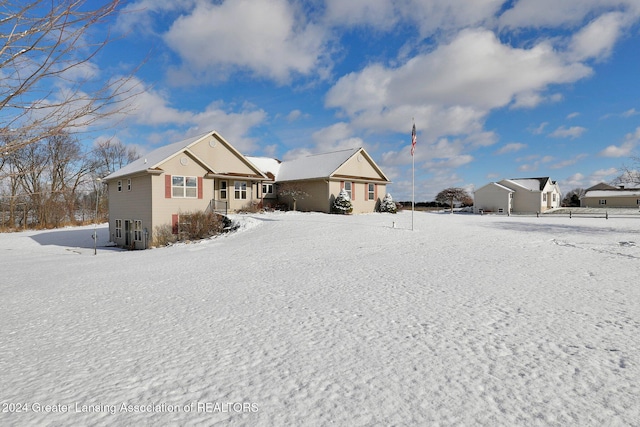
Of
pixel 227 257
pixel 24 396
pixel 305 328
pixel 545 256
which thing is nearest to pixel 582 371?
pixel 305 328

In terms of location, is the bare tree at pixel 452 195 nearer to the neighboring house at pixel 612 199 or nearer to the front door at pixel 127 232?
the neighboring house at pixel 612 199

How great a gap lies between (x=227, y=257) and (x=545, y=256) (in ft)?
38.9

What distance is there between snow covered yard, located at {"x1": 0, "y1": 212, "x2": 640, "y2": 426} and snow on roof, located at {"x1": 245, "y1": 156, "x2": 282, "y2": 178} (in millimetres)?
26491

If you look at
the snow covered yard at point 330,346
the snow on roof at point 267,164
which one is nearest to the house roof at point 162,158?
the snow on roof at point 267,164

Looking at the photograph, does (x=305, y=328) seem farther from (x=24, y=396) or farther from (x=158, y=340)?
(x=24, y=396)

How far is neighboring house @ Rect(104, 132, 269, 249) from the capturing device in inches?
896

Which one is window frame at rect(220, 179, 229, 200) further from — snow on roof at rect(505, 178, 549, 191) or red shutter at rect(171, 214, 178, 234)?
snow on roof at rect(505, 178, 549, 191)

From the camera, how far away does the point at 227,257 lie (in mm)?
13258

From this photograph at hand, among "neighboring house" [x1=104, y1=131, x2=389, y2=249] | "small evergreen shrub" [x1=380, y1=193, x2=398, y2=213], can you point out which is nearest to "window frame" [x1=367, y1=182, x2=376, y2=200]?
"neighboring house" [x1=104, y1=131, x2=389, y2=249]

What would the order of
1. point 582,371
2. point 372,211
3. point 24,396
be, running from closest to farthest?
point 24,396 → point 582,371 → point 372,211

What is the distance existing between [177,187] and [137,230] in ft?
15.2

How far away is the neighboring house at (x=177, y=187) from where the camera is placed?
74.6 feet

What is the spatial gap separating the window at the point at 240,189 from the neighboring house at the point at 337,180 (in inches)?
185

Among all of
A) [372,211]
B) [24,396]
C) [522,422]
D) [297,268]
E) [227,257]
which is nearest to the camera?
[522,422]
